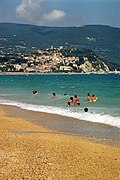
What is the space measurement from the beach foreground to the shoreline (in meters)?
1.00

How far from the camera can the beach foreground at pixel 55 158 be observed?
1020 cm

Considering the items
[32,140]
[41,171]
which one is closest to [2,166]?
[41,171]

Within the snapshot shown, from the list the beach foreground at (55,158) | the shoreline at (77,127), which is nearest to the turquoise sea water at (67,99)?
the shoreline at (77,127)

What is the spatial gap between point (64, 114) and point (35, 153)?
14.2m

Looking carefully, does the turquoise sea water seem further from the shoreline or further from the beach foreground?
the beach foreground

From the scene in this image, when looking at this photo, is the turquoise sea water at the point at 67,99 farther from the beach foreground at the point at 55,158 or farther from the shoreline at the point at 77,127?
the beach foreground at the point at 55,158

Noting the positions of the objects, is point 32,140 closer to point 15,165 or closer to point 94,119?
point 15,165

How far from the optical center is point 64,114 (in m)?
26.9

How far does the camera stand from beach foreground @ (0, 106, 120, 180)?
10203 mm

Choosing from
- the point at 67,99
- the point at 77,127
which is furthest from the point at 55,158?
the point at 67,99

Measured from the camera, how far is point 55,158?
39.6ft

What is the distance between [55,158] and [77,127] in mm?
8443

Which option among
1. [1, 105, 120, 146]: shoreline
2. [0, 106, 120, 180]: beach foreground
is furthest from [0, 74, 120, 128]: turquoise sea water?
[0, 106, 120, 180]: beach foreground

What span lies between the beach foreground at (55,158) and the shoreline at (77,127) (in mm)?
1000
